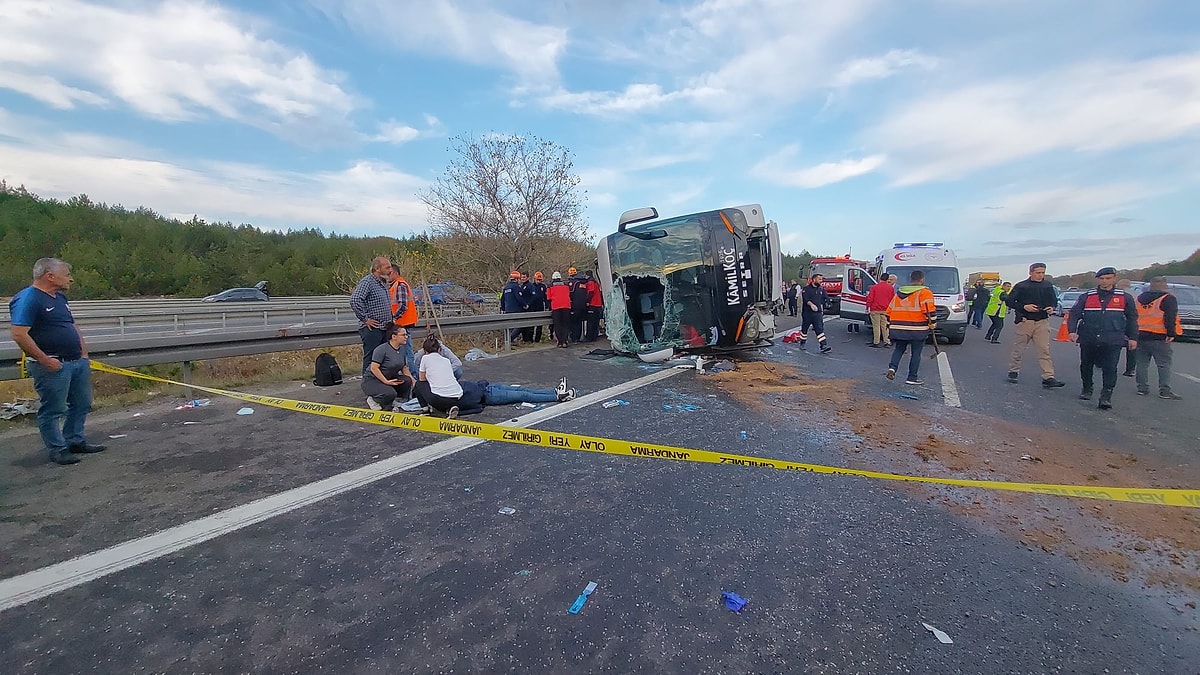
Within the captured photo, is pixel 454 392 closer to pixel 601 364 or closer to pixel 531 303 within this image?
pixel 601 364

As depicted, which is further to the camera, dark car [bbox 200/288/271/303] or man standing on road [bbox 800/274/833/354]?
dark car [bbox 200/288/271/303]

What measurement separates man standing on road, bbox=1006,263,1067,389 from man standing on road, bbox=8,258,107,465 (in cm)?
1049

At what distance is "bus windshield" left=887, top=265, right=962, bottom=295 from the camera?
517 inches

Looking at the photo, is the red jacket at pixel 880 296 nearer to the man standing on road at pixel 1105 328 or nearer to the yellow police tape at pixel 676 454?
the man standing on road at pixel 1105 328

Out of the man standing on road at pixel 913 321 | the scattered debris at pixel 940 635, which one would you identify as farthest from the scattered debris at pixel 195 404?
the man standing on road at pixel 913 321

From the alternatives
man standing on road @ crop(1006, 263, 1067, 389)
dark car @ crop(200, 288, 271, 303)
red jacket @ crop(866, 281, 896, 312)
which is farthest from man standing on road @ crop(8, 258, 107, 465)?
dark car @ crop(200, 288, 271, 303)

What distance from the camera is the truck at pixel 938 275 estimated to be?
12547 millimetres

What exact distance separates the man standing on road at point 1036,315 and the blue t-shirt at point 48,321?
34.5ft

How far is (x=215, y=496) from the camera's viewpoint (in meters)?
3.46

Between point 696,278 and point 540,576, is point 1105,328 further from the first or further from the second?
point 540,576

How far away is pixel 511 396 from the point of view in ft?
20.4

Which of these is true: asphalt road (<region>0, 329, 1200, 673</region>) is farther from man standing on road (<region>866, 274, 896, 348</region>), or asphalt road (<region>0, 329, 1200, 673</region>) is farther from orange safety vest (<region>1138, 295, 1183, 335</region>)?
man standing on road (<region>866, 274, 896, 348</region>)

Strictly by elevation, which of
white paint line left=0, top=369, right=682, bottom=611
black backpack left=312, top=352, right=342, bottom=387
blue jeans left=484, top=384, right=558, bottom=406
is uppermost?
black backpack left=312, top=352, right=342, bottom=387

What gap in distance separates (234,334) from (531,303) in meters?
6.98
